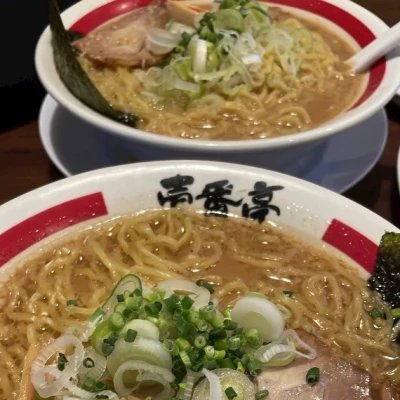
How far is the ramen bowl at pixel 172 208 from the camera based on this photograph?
1.46 meters

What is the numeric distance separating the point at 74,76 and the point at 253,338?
1.17 meters

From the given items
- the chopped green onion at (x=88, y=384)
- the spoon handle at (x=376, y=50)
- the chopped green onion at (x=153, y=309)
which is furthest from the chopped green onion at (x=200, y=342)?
the spoon handle at (x=376, y=50)

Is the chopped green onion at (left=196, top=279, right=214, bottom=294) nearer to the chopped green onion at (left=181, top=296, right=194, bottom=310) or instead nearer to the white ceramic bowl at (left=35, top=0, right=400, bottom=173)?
the chopped green onion at (left=181, top=296, right=194, bottom=310)

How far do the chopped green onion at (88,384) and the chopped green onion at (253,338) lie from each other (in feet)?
1.07

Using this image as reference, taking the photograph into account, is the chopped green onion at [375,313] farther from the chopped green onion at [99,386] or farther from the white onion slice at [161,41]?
the white onion slice at [161,41]

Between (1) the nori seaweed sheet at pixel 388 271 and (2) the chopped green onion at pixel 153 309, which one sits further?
(1) the nori seaweed sheet at pixel 388 271

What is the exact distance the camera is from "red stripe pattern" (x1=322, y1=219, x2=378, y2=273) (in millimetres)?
1447

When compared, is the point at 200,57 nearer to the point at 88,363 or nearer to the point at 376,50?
the point at 376,50

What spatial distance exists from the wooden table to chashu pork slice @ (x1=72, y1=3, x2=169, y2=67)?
15.8 inches

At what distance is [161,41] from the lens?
7.47 ft

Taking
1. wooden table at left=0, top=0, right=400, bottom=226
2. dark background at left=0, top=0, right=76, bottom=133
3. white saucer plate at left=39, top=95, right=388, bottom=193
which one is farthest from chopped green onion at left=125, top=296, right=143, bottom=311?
dark background at left=0, top=0, right=76, bottom=133

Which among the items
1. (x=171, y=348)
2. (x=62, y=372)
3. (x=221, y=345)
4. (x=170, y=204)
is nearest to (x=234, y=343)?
(x=221, y=345)

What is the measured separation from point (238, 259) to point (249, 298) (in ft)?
1.06

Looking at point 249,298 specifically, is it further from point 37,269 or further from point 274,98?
A: point 274,98
